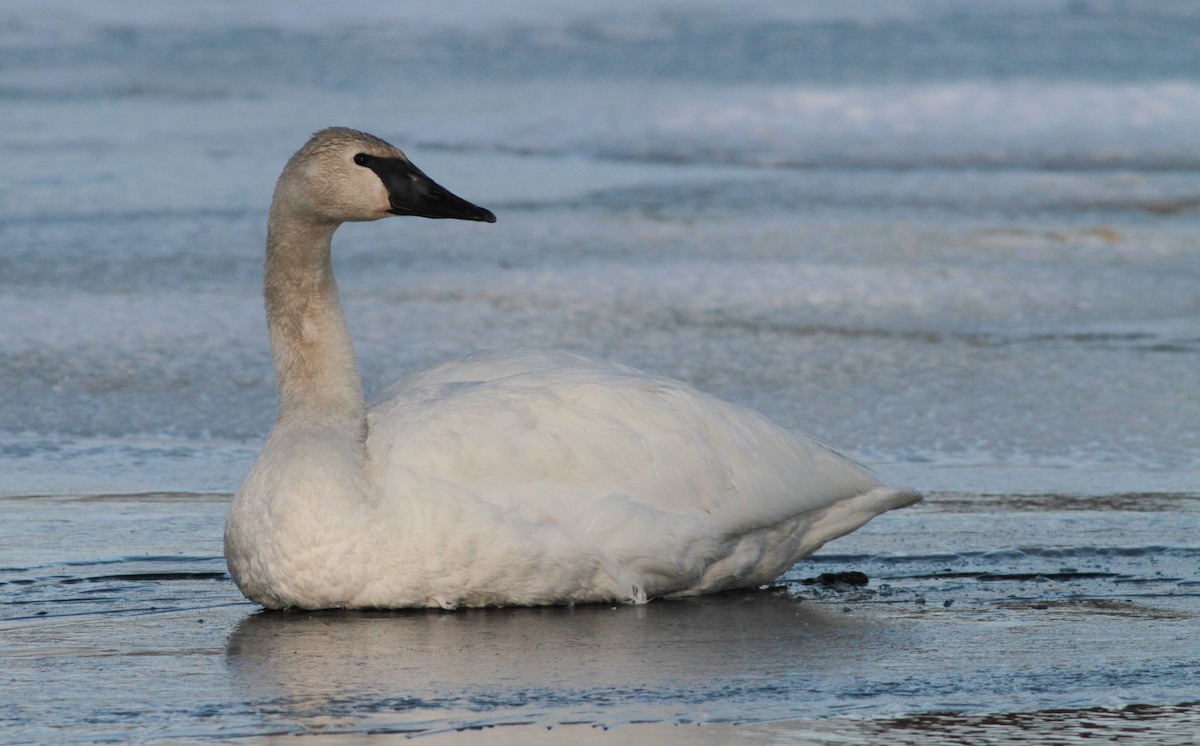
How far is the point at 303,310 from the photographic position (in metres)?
5.68

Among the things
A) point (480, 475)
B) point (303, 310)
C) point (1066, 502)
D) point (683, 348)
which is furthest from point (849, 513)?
point (683, 348)

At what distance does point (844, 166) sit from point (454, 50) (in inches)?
353

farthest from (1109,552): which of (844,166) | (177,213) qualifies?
(844,166)

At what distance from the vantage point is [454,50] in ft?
76.5

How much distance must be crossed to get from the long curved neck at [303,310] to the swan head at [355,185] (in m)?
0.07

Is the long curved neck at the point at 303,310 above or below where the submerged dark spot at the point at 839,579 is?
above

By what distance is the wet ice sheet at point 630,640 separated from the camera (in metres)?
4.02

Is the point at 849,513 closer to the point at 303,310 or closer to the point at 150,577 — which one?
the point at 303,310

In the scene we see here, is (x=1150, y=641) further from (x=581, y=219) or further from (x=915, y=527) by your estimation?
(x=581, y=219)

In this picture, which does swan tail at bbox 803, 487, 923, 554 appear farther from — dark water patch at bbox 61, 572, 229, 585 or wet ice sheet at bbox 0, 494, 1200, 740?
dark water patch at bbox 61, 572, 229, 585

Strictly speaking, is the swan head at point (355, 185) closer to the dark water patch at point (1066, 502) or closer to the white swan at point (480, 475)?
the white swan at point (480, 475)

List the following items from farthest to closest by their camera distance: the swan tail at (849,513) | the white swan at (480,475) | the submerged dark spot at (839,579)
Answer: the swan tail at (849,513) < the submerged dark spot at (839,579) < the white swan at (480,475)

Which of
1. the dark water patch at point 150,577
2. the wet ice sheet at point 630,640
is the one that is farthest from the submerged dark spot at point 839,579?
the dark water patch at point 150,577

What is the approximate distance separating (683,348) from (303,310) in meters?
3.26
